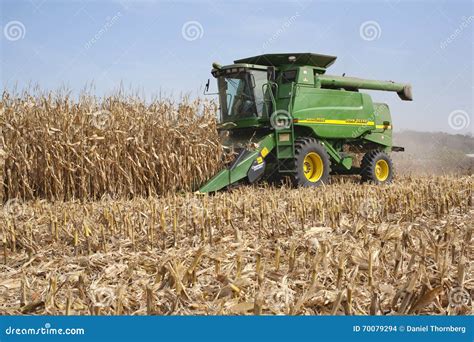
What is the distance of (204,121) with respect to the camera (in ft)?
29.7

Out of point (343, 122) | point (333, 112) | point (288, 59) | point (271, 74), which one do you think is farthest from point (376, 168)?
point (271, 74)

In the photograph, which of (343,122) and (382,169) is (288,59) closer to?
(343,122)

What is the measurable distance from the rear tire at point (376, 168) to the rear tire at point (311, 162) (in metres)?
1.73

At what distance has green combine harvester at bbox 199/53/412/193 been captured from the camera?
886 centimetres

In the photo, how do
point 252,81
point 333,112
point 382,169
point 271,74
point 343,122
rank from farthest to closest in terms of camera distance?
point 382,169
point 343,122
point 333,112
point 271,74
point 252,81

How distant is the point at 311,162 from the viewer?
9.63 m

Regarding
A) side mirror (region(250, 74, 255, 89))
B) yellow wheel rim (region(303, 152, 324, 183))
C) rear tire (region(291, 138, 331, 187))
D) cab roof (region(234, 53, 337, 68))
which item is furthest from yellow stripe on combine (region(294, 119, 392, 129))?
cab roof (region(234, 53, 337, 68))

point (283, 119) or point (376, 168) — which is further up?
point (283, 119)

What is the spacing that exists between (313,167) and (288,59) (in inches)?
79.2

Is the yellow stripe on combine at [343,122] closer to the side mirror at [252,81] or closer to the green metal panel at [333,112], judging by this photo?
the green metal panel at [333,112]

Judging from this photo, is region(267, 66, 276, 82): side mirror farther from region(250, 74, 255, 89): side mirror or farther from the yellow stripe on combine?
the yellow stripe on combine

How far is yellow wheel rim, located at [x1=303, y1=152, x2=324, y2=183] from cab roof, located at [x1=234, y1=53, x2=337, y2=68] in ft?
5.76

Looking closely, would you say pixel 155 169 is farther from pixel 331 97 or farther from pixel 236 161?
pixel 331 97

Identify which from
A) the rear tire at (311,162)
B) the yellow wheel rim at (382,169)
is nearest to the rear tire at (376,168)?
the yellow wheel rim at (382,169)
